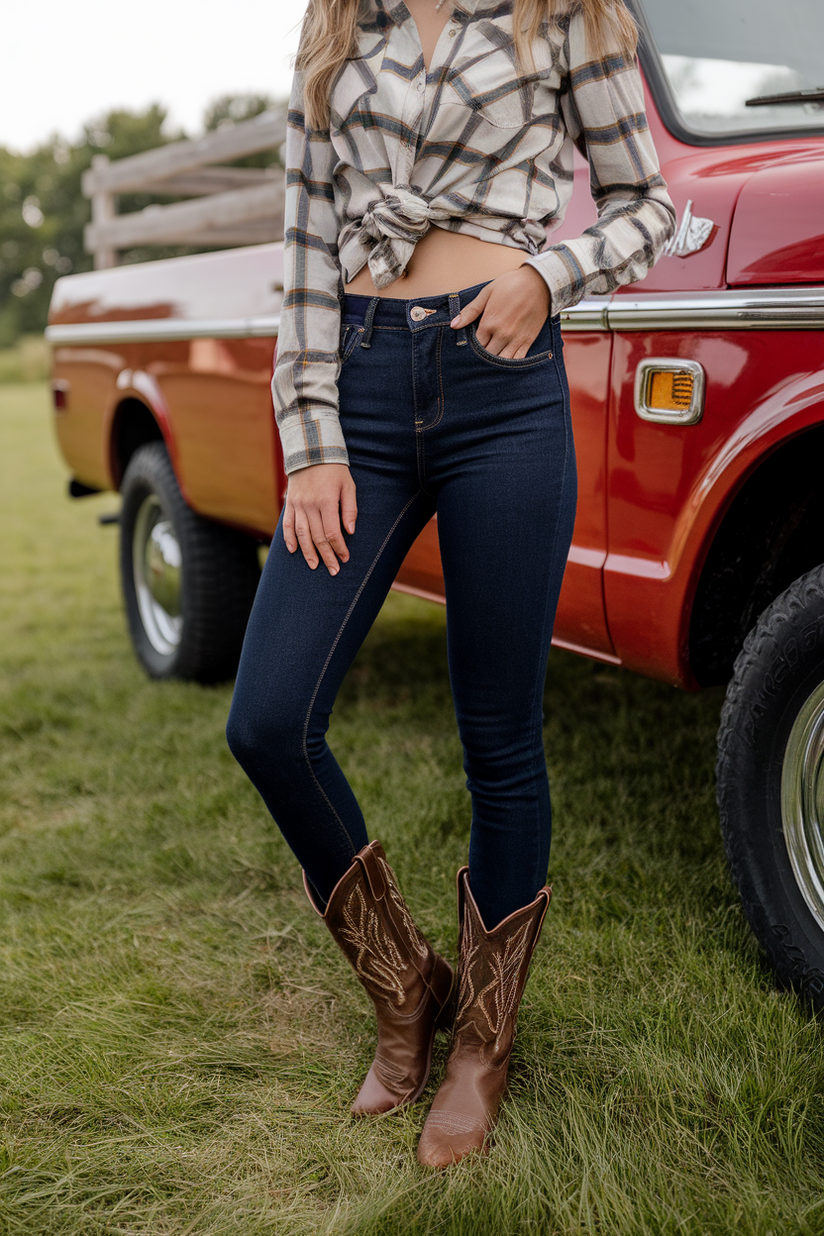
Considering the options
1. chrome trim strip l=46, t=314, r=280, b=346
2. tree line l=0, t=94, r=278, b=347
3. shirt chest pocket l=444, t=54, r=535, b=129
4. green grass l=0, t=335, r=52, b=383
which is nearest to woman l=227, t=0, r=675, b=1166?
shirt chest pocket l=444, t=54, r=535, b=129

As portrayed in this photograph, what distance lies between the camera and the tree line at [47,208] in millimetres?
60812

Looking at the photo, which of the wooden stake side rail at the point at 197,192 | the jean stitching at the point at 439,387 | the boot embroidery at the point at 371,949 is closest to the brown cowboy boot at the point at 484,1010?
the boot embroidery at the point at 371,949

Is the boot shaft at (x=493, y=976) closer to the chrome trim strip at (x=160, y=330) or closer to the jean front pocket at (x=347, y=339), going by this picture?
the jean front pocket at (x=347, y=339)

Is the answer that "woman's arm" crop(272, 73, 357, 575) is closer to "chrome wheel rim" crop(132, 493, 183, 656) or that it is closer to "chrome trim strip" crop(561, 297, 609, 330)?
"chrome trim strip" crop(561, 297, 609, 330)

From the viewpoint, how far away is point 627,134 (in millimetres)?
1499

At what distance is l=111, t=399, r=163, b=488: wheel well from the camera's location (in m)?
3.99

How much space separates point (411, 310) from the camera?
1.47 meters

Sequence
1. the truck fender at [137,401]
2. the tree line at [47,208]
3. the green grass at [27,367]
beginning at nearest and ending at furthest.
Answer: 1. the truck fender at [137,401]
2. the green grass at [27,367]
3. the tree line at [47,208]

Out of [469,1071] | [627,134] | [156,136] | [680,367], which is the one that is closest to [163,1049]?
[469,1071]

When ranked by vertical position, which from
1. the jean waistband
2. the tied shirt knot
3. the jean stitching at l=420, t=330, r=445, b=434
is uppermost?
the tied shirt knot

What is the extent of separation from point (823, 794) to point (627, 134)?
3.53 ft

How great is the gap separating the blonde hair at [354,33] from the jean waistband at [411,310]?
0.27 meters

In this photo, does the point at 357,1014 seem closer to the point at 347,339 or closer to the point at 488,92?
the point at 347,339

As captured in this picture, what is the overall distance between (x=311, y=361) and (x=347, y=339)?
6 cm
